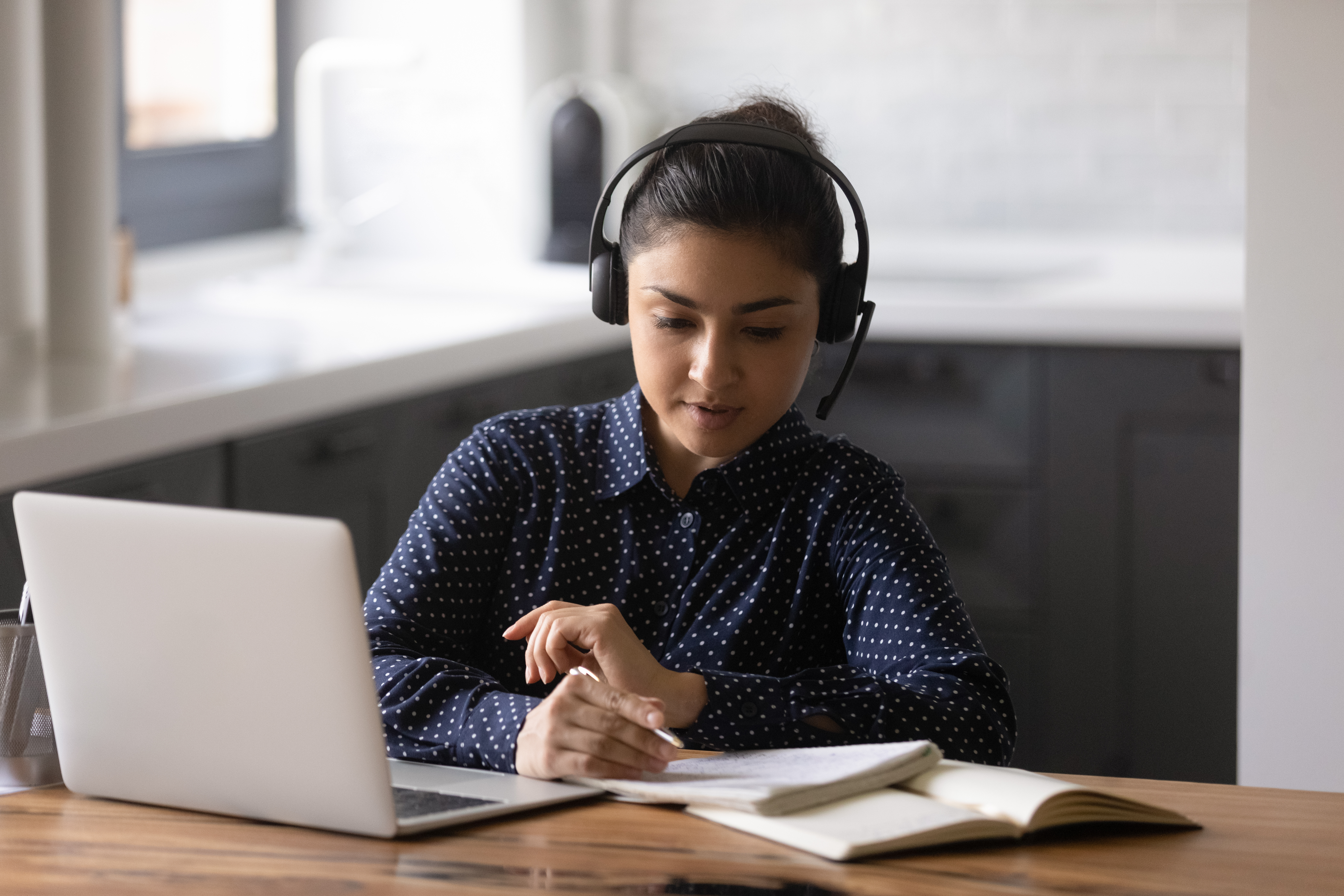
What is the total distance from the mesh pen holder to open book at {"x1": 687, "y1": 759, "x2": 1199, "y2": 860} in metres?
0.41

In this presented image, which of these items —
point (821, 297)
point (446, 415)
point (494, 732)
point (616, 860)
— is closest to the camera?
point (616, 860)

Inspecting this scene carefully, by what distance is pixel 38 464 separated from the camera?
1651mm

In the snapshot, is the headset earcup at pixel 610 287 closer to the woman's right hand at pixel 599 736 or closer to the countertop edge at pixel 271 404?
the woman's right hand at pixel 599 736

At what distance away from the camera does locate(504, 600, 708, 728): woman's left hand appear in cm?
103

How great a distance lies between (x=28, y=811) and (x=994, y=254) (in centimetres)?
247

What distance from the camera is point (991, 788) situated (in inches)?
35.1

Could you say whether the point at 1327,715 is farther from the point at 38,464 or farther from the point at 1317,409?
the point at 38,464

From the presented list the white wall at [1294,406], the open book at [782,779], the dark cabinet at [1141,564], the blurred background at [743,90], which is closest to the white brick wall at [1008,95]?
the blurred background at [743,90]

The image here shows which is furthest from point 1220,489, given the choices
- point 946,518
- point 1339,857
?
point 1339,857

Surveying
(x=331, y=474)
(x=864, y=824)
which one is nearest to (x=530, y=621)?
(x=864, y=824)

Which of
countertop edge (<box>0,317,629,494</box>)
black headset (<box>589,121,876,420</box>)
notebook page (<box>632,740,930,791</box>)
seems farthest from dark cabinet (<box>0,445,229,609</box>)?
notebook page (<box>632,740,930,791</box>)

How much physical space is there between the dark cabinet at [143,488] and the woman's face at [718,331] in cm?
73

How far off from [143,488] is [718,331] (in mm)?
873

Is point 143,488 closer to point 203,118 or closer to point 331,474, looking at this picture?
point 331,474
